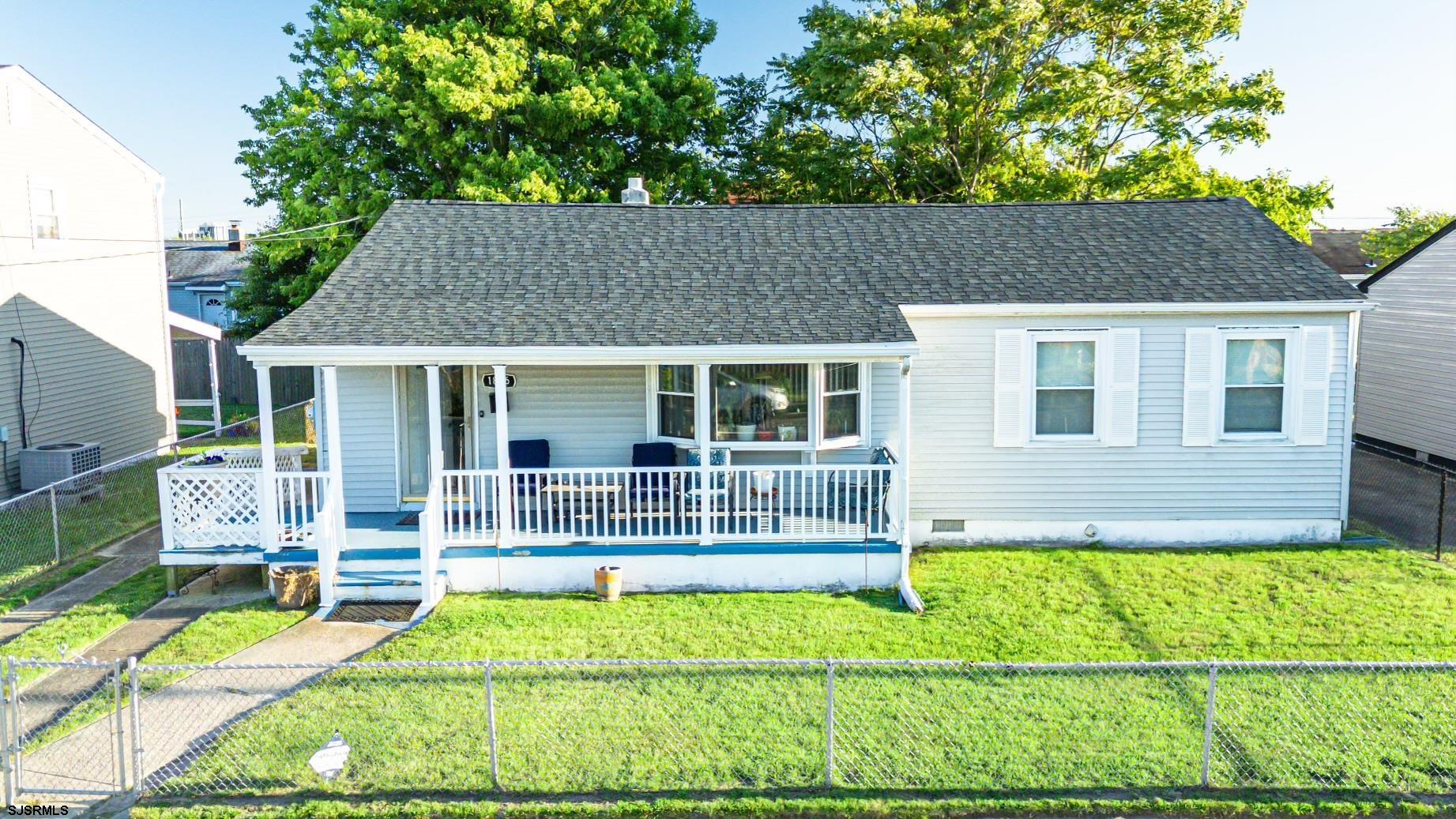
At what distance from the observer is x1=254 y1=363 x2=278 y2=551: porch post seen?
10.5m

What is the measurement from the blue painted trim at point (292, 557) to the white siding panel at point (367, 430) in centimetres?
178

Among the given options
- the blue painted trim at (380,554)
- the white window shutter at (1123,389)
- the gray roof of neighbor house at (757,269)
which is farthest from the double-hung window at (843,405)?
the blue painted trim at (380,554)

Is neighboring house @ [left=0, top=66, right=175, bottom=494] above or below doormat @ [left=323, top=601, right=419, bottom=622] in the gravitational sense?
above

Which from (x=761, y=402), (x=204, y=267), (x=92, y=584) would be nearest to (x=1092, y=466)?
(x=761, y=402)

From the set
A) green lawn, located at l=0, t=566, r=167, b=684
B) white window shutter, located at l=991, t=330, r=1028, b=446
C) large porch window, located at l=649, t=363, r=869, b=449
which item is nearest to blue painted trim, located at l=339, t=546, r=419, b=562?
green lawn, located at l=0, t=566, r=167, b=684

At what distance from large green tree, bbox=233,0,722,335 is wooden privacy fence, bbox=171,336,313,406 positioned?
548cm

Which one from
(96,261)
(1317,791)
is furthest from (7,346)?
(1317,791)

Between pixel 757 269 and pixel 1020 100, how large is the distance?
15.1 m

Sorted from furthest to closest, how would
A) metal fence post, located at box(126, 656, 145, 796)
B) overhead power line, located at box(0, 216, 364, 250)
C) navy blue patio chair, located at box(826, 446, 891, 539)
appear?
1. overhead power line, located at box(0, 216, 364, 250)
2. navy blue patio chair, located at box(826, 446, 891, 539)
3. metal fence post, located at box(126, 656, 145, 796)

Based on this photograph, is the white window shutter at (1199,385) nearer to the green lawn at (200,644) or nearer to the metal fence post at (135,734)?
the green lawn at (200,644)

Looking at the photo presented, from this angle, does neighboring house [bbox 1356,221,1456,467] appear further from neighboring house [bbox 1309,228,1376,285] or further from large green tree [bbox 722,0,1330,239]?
neighboring house [bbox 1309,228,1376,285]

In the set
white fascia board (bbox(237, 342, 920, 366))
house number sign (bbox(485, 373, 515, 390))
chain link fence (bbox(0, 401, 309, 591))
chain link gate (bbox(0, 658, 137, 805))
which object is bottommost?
chain link gate (bbox(0, 658, 137, 805))

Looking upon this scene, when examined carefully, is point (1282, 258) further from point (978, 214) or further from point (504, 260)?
point (504, 260)

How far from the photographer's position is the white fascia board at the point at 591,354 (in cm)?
1055
